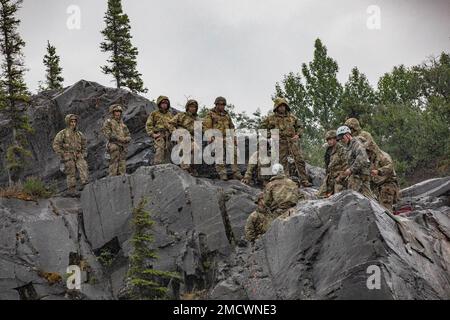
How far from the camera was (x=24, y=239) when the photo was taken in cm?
2512

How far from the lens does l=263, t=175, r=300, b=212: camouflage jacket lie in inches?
875

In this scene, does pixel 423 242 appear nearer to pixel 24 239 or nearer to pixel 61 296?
pixel 61 296

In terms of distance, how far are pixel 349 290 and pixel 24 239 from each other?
11.3 meters

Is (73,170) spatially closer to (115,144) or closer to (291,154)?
(115,144)

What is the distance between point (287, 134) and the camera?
27609 millimetres

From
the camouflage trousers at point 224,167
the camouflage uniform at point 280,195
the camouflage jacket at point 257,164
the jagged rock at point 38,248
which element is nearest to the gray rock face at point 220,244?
the jagged rock at point 38,248

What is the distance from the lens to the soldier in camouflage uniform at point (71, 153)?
28141mm

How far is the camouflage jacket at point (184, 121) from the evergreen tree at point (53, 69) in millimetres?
15378

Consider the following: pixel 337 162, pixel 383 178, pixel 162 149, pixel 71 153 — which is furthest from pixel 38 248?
pixel 383 178

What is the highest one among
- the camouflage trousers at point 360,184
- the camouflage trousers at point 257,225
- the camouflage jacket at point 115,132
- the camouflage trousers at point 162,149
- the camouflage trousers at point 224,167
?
the camouflage jacket at point 115,132

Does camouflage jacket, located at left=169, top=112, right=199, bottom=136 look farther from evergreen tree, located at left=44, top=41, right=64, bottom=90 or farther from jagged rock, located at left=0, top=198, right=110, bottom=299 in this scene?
evergreen tree, located at left=44, top=41, right=64, bottom=90

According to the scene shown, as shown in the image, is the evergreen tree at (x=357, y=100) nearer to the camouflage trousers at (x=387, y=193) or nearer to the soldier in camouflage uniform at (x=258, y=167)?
the soldier in camouflage uniform at (x=258, y=167)
